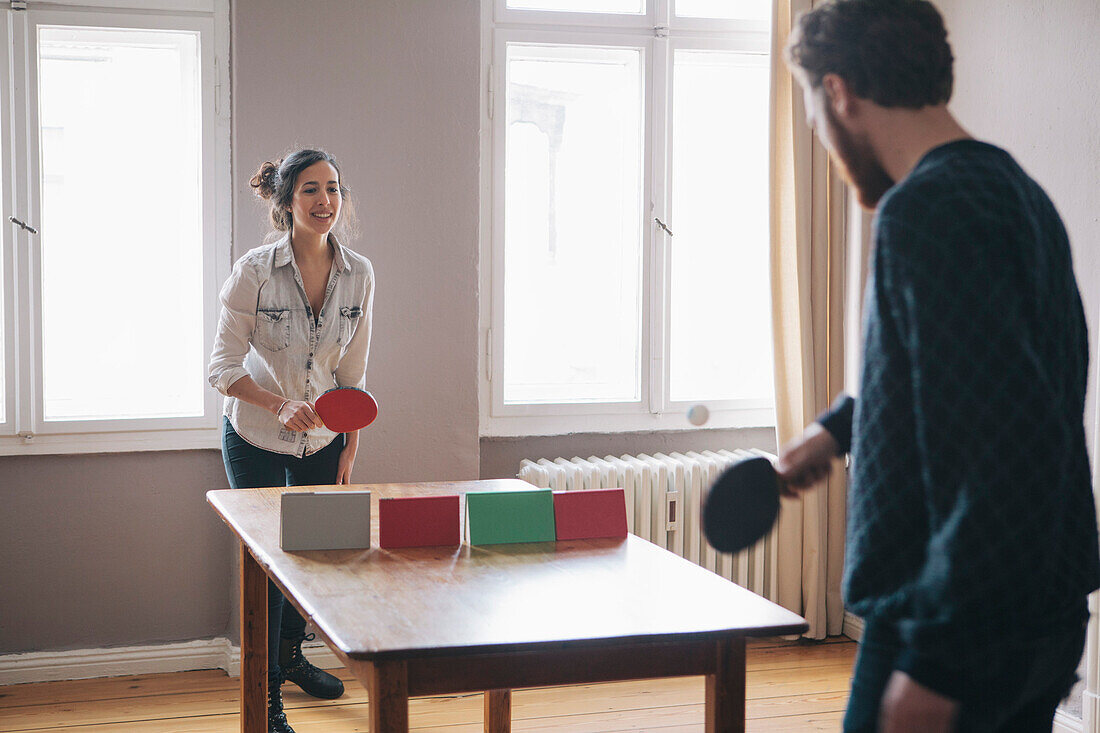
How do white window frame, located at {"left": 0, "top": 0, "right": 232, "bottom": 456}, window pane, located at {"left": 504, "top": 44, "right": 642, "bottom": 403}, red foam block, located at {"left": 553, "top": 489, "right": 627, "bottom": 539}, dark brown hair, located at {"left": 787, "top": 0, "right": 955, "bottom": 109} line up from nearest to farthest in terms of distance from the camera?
dark brown hair, located at {"left": 787, "top": 0, "right": 955, "bottom": 109} < red foam block, located at {"left": 553, "top": 489, "right": 627, "bottom": 539} < white window frame, located at {"left": 0, "top": 0, "right": 232, "bottom": 456} < window pane, located at {"left": 504, "top": 44, "right": 642, "bottom": 403}

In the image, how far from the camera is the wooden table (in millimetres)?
1528

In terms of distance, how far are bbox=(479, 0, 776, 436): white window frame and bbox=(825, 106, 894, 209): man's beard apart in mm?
2687

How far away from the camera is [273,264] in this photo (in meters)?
2.95

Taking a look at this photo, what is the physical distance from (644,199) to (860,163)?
2.81m

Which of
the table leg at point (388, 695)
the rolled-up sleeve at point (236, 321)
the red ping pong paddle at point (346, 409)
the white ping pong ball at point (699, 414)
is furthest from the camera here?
the rolled-up sleeve at point (236, 321)

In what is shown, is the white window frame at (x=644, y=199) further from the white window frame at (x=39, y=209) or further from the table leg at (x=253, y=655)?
the table leg at (x=253, y=655)

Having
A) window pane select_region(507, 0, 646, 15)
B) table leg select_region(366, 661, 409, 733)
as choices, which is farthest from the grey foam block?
window pane select_region(507, 0, 646, 15)

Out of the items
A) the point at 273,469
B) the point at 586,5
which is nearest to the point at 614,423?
the point at 273,469

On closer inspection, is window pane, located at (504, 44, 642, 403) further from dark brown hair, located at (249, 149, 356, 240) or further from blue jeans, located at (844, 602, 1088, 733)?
blue jeans, located at (844, 602, 1088, 733)

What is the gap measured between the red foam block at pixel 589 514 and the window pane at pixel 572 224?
176 centimetres

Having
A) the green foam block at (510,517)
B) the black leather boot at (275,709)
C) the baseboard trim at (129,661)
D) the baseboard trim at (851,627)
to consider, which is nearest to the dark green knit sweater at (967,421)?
the green foam block at (510,517)

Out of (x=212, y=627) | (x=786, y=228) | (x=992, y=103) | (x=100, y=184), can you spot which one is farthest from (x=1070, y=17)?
(x=212, y=627)

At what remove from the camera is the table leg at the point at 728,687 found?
1647mm

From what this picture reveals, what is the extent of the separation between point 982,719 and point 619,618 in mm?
677
